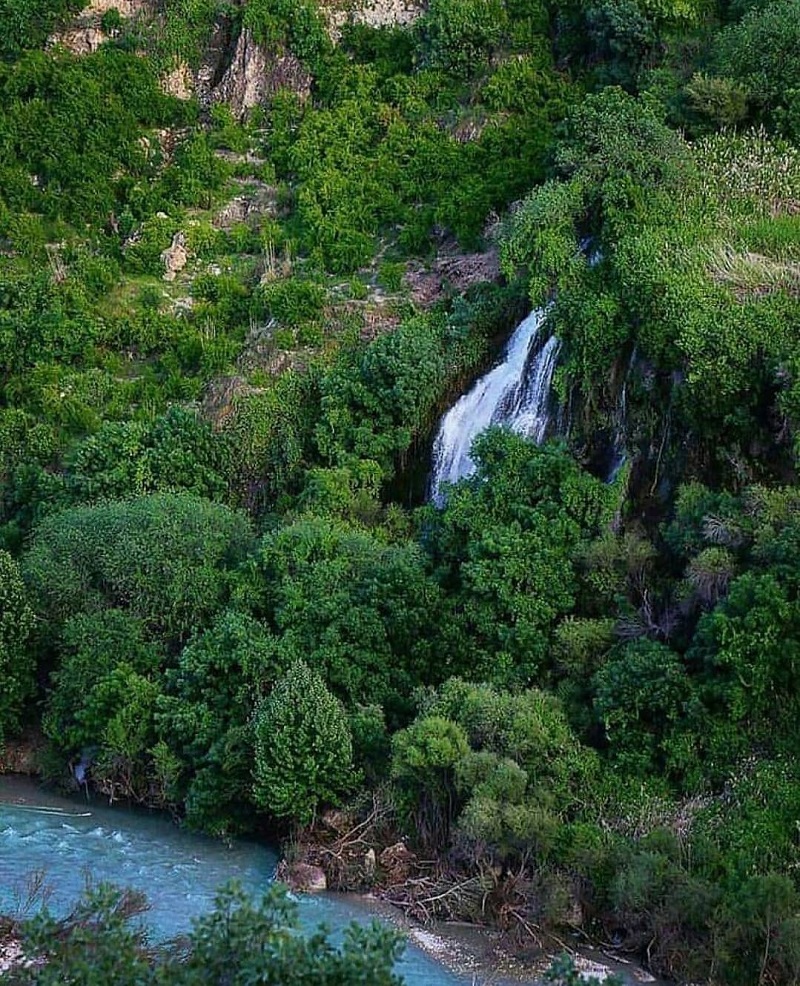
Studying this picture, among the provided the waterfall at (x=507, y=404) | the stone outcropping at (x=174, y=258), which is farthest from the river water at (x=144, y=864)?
the stone outcropping at (x=174, y=258)

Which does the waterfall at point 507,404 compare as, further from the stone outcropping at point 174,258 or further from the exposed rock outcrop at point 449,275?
the stone outcropping at point 174,258

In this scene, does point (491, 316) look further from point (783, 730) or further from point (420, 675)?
point (783, 730)

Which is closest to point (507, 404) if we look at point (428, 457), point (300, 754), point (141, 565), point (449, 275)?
point (428, 457)

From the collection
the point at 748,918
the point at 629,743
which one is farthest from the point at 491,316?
the point at 748,918

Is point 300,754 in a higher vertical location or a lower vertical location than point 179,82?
lower

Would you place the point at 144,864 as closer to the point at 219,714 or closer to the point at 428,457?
the point at 219,714

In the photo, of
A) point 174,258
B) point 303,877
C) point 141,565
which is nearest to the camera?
point 303,877

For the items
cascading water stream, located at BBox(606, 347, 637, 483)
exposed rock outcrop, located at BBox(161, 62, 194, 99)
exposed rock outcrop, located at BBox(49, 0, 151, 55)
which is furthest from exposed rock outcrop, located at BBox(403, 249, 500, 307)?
exposed rock outcrop, located at BBox(49, 0, 151, 55)
